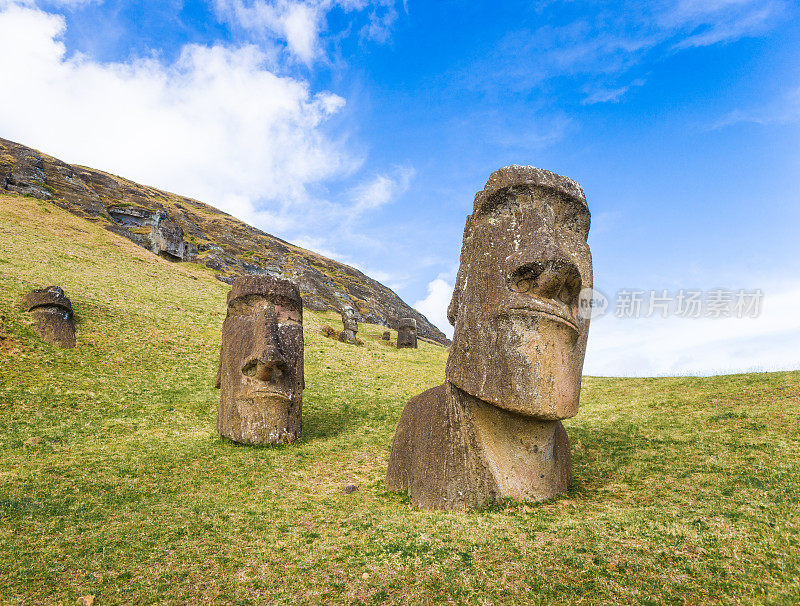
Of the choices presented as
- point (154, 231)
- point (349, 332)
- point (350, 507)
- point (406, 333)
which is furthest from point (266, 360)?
point (154, 231)

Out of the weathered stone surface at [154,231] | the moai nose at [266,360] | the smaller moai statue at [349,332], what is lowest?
the moai nose at [266,360]

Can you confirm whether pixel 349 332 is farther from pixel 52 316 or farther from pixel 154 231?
pixel 154 231

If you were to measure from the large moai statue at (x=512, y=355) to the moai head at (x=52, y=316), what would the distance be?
16.9 metres

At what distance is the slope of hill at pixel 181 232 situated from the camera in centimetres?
5419

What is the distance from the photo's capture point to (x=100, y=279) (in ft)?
98.9

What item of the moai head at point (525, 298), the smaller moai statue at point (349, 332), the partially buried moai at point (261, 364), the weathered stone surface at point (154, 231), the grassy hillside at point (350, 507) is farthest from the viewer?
the weathered stone surface at point (154, 231)

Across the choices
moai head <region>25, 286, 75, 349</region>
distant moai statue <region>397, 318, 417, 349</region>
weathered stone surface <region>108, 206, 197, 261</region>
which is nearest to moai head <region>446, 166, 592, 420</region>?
moai head <region>25, 286, 75, 349</region>

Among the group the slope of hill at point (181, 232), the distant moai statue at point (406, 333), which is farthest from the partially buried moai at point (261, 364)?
the slope of hill at point (181, 232)

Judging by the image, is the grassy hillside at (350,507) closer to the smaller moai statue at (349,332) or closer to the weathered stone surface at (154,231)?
the smaller moai statue at (349,332)

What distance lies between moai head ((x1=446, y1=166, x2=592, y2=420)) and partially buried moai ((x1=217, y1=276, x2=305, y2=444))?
6.15 m

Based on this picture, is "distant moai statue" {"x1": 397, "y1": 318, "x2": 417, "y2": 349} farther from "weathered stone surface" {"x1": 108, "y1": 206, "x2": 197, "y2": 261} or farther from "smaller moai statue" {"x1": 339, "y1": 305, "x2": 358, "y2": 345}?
"weathered stone surface" {"x1": 108, "y1": 206, "x2": 197, "y2": 261}

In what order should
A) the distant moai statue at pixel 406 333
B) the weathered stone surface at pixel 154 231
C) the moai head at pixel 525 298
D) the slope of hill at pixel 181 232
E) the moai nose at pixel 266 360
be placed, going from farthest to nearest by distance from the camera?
the weathered stone surface at pixel 154 231, the slope of hill at pixel 181 232, the distant moai statue at pixel 406 333, the moai nose at pixel 266 360, the moai head at pixel 525 298

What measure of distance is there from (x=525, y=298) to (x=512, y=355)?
891 millimetres

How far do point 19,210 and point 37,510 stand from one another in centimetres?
4543
